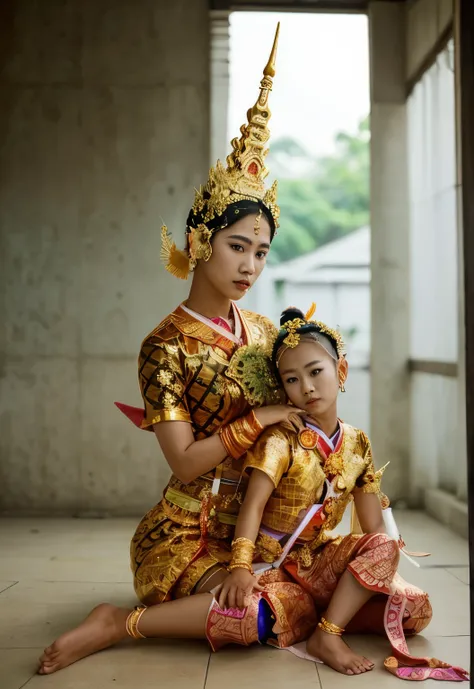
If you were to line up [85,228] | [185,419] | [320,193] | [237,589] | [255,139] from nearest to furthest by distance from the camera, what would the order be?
[237,589] → [185,419] → [255,139] → [85,228] → [320,193]

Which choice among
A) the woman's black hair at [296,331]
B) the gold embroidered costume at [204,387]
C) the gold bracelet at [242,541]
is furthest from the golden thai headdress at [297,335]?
the gold bracelet at [242,541]

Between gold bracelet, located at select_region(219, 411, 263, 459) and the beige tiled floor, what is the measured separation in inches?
21.3

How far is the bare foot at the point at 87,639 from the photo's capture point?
189 centimetres

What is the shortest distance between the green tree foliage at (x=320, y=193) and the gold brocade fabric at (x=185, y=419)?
→ 1204 cm

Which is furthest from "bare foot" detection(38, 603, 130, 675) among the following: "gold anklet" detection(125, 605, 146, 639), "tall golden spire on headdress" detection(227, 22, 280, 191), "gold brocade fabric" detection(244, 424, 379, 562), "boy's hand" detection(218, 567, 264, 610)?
"tall golden spire on headdress" detection(227, 22, 280, 191)

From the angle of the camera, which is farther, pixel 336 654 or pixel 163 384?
pixel 163 384

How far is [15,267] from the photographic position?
411 cm

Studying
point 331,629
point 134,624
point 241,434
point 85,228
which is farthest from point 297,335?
point 85,228

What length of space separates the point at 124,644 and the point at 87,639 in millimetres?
163

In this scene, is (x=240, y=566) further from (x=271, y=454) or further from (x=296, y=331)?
(x=296, y=331)

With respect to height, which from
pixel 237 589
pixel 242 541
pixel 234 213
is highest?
pixel 234 213

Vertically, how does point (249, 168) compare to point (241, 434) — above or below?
above

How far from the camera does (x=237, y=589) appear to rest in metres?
1.88

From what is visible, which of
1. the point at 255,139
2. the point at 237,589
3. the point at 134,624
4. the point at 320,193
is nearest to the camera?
the point at 237,589
